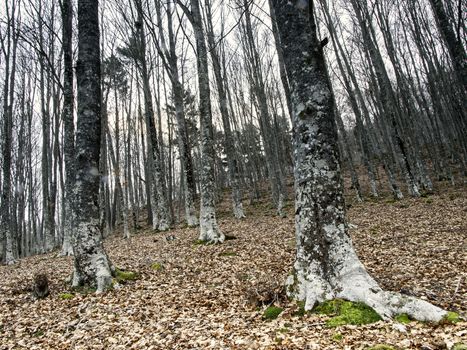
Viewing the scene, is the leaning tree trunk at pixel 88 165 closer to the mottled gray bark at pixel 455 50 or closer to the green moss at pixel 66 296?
the green moss at pixel 66 296

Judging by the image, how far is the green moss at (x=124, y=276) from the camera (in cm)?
644

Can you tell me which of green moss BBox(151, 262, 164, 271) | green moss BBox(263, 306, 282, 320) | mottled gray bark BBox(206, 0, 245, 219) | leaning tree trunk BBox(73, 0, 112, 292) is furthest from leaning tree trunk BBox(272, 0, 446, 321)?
mottled gray bark BBox(206, 0, 245, 219)

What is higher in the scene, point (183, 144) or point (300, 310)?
point (183, 144)

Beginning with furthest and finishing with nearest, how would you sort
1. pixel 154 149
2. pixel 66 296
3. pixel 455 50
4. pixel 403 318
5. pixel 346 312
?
pixel 154 149
pixel 455 50
pixel 66 296
pixel 346 312
pixel 403 318

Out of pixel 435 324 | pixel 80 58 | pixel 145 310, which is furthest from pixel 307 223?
pixel 80 58

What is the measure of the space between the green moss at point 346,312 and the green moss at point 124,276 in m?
4.33

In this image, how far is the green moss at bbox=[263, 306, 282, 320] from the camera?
3.97m

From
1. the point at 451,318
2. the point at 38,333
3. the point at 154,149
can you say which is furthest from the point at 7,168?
the point at 451,318

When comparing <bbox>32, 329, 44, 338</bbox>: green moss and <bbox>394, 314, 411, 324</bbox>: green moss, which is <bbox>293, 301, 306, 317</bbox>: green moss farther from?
<bbox>32, 329, 44, 338</bbox>: green moss

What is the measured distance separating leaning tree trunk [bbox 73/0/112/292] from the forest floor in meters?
0.52

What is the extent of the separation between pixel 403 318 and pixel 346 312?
604 millimetres

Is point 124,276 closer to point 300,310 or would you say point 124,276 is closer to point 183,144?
point 300,310

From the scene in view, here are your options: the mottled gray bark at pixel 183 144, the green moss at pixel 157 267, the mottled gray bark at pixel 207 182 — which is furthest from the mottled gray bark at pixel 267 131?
the green moss at pixel 157 267

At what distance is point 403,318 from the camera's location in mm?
3406
